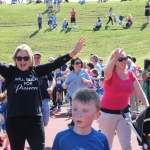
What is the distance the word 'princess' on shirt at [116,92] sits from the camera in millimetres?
6695

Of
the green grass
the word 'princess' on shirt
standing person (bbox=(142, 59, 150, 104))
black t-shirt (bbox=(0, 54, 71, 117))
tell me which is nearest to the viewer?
black t-shirt (bbox=(0, 54, 71, 117))

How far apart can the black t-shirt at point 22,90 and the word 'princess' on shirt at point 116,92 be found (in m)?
0.93

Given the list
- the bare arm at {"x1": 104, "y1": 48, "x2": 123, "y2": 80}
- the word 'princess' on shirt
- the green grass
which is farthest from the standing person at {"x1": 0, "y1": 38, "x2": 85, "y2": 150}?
the green grass

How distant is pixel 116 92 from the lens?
22.0 feet

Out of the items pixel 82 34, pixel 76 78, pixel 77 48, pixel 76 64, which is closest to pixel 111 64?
pixel 77 48

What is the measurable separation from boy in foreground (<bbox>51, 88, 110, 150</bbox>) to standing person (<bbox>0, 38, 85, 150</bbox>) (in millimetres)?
2168

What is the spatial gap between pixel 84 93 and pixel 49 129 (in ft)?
26.0

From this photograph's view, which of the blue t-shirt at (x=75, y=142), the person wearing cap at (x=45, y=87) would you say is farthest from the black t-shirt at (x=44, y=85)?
the blue t-shirt at (x=75, y=142)

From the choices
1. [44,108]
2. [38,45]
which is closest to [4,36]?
[38,45]

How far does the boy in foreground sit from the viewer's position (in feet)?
12.0

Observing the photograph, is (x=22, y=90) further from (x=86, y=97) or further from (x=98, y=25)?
(x=98, y=25)

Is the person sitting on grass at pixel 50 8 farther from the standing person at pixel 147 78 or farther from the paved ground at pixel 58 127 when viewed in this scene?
the standing person at pixel 147 78

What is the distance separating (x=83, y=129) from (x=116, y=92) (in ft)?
9.82

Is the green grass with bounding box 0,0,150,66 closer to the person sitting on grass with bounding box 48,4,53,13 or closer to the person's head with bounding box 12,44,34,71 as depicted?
the person sitting on grass with bounding box 48,4,53,13
